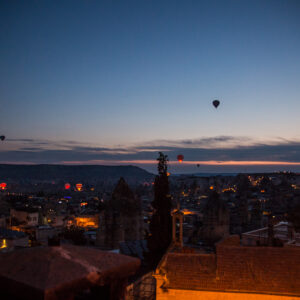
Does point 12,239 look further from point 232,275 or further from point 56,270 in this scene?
point 56,270

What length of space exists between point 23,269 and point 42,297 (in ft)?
1.02

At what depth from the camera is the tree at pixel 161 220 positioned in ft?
54.1

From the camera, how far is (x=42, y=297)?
1.51 m

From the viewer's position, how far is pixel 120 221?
3030 centimetres

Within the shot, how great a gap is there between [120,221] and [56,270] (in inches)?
1156

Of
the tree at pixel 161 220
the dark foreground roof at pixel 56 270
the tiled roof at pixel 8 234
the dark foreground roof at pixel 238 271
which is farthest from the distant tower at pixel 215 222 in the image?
the dark foreground roof at pixel 56 270

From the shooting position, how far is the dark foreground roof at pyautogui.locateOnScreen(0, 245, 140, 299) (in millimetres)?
1604

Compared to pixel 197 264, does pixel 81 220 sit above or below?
below

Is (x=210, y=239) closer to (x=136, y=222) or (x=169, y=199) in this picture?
(x=136, y=222)

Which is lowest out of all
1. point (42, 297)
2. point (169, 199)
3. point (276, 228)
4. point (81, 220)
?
point (81, 220)

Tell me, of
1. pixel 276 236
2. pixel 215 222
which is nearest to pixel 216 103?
pixel 215 222

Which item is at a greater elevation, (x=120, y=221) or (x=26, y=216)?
(x=120, y=221)

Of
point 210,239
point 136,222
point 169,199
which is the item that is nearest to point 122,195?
point 136,222

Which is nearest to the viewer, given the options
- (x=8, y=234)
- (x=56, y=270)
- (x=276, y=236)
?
(x=56, y=270)
